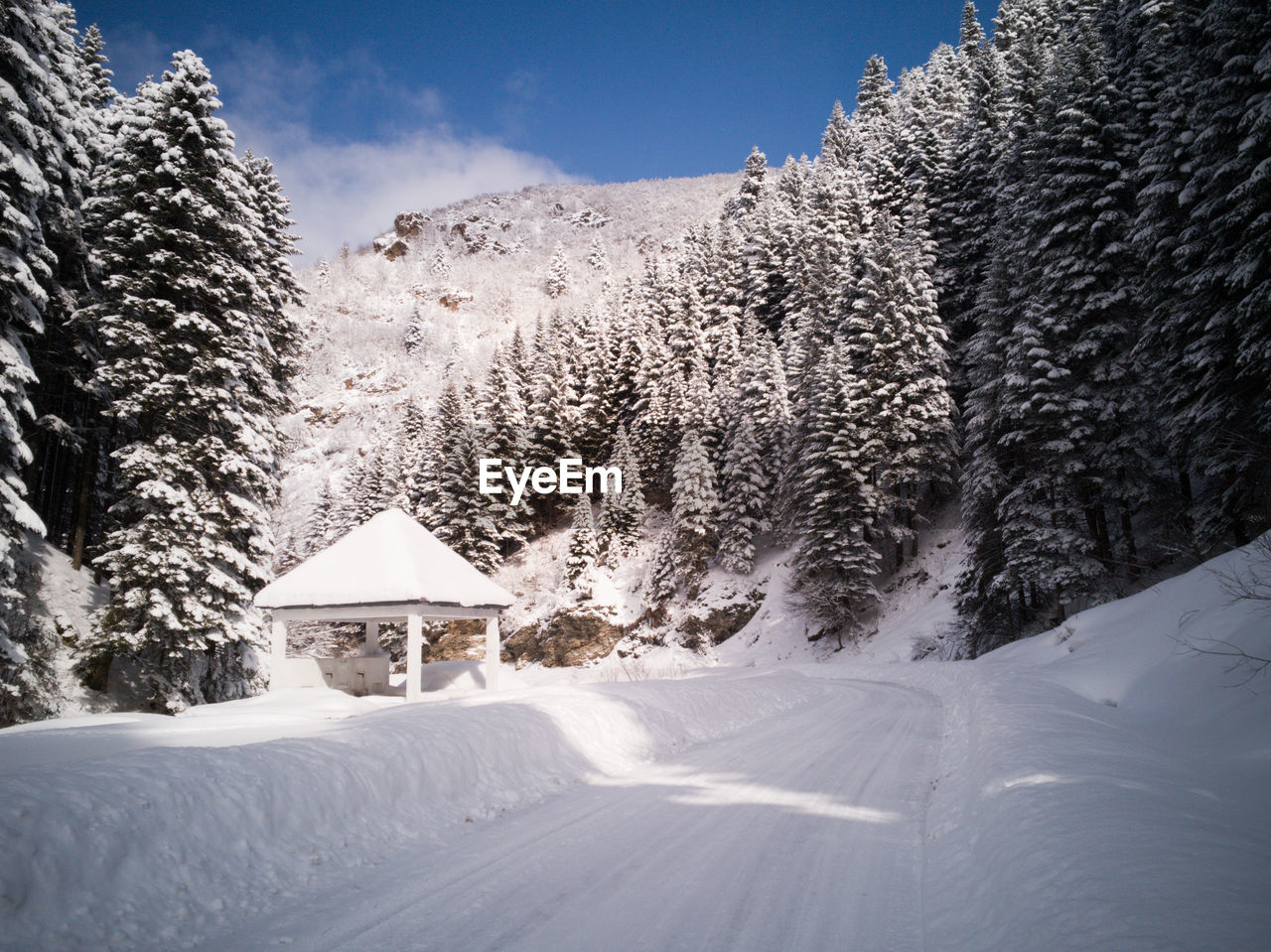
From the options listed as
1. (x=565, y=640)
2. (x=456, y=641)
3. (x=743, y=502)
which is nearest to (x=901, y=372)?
(x=743, y=502)

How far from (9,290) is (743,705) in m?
16.7

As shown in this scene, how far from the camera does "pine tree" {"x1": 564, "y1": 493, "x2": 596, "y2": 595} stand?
42.0m

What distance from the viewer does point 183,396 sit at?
16594 mm

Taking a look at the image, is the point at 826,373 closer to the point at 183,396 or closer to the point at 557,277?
the point at 183,396

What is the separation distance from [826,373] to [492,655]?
20.3 meters

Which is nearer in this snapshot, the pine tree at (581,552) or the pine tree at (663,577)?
the pine tree at (663,577)

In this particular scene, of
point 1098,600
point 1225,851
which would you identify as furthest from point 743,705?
point 1098,600

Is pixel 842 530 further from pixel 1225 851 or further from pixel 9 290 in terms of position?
pixel 9 290

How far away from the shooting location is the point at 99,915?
3.88 meters

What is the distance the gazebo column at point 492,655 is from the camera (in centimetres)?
1844

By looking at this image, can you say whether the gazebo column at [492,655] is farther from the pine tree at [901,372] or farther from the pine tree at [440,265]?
the pine tree at [440,265]

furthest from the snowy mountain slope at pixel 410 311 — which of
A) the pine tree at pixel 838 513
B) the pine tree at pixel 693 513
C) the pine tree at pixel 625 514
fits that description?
the pine tree at pixel 838 513

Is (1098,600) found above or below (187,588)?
below
